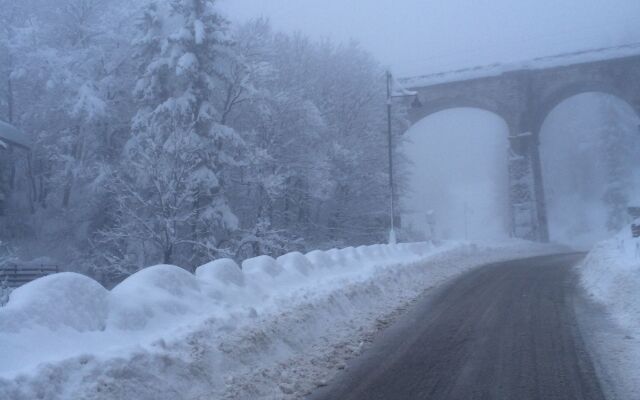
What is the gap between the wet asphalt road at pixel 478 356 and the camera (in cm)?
551

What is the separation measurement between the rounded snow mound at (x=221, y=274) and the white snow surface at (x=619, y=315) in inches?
195

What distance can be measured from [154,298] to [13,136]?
25.3m

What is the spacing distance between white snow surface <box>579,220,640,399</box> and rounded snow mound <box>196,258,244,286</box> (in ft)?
16.3

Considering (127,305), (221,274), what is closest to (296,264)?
(221,274)

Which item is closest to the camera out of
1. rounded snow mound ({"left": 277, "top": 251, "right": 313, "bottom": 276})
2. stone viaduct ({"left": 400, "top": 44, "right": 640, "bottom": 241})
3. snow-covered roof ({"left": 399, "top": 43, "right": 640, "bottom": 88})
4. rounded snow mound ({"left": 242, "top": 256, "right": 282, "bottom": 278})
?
rounded snow mound ({"left": 242, "top": 256, "right": 282, "bottom": 278})

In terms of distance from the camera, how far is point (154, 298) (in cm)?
656

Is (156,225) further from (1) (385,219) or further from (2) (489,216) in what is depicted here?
(2) (489,216)

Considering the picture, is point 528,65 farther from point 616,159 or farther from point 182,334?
point 182,334

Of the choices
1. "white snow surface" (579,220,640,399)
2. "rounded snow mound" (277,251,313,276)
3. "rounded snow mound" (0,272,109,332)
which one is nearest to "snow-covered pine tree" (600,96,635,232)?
"white snow surface" (579,220,640,399)

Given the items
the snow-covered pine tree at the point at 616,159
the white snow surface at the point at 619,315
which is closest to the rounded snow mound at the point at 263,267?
the white snow surface at the point at 619,315

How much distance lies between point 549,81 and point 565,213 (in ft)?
101

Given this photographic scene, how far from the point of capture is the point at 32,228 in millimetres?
27672

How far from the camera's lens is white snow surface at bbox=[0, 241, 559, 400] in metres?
4.61

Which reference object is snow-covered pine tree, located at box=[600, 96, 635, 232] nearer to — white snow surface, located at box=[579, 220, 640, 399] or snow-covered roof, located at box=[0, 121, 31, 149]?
white snow surface, located at box=[579, 220, 640, 399]
